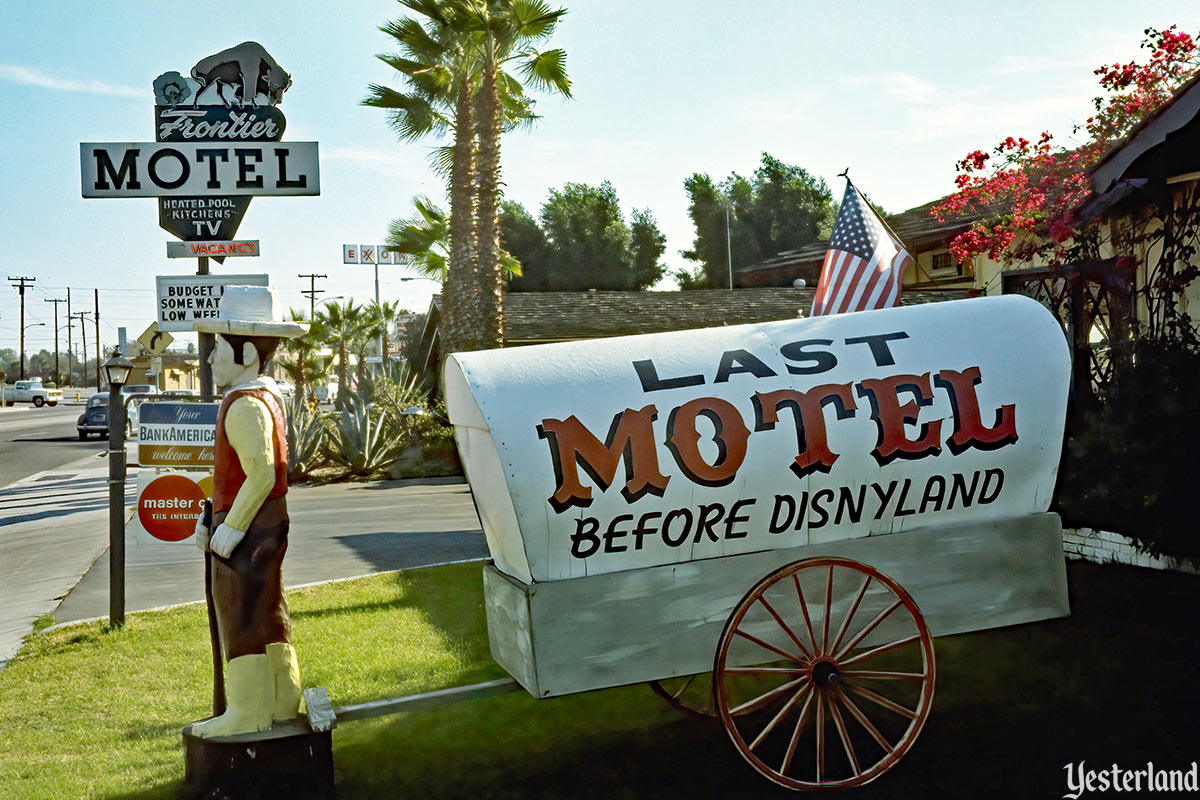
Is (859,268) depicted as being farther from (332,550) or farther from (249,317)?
(332,550)

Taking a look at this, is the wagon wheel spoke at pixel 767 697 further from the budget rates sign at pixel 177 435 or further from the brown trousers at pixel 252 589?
the budget rates sign at pixel 177 435

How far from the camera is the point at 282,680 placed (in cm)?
460

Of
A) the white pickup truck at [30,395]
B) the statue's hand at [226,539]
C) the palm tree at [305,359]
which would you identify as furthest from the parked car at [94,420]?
the white pickup truck at [30,395]

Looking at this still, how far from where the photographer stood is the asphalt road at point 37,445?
25.8 metres

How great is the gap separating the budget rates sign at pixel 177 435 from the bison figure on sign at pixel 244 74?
10.3 feet

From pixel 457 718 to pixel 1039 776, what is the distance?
3129mm

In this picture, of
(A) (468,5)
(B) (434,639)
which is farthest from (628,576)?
(A) (468,5)

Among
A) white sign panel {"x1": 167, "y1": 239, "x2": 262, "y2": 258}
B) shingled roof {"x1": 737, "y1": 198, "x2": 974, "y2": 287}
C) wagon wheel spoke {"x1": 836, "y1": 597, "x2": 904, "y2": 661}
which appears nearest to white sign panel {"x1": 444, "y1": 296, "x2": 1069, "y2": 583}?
wagon wheel spoke {"x1": 836, "y1": 597, "x2": 904, "y2": 661}

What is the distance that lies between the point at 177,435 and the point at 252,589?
12.4ft

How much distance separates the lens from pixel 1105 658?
639 cm

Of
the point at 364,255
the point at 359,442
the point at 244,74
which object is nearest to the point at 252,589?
the point at 244,74

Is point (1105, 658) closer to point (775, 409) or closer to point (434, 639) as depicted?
point (775, 409)

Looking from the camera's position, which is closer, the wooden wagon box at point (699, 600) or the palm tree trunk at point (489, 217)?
the wooden wagon box at point (699, 600)

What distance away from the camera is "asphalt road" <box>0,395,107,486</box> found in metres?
25.8
